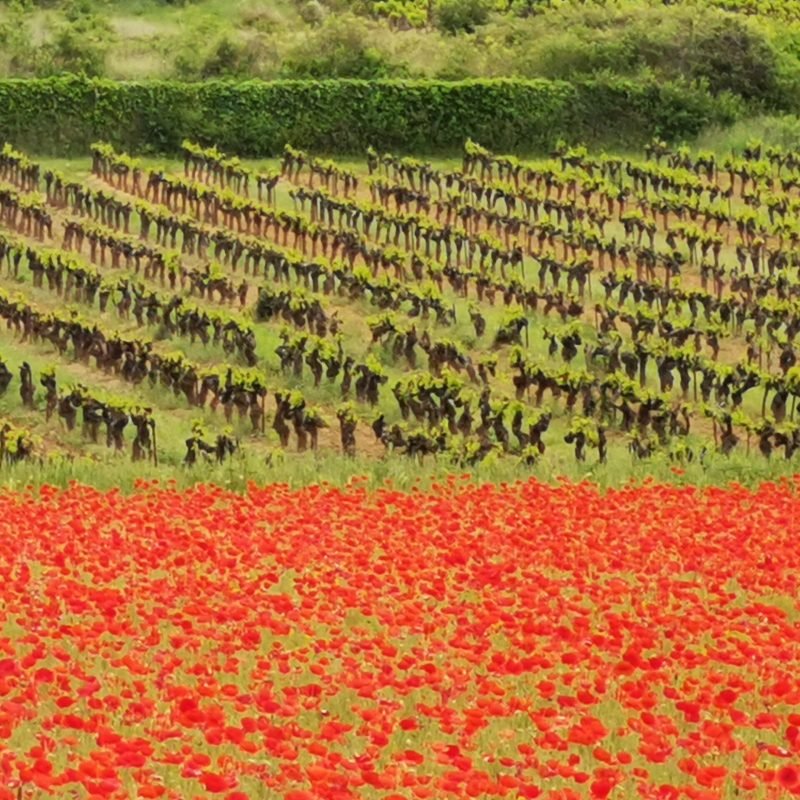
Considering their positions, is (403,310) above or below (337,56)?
below

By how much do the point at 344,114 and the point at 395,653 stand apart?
2103 inches

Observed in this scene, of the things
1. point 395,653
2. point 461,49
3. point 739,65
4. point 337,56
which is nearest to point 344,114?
point 337,56

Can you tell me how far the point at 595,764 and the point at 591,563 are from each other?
5497mm

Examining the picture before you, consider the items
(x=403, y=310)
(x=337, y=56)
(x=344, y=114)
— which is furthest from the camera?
(x=337, y=56)

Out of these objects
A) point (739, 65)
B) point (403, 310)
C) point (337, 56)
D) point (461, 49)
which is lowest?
point (403, 310)

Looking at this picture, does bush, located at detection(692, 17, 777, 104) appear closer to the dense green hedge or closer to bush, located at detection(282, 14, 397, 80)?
the dense green hedge

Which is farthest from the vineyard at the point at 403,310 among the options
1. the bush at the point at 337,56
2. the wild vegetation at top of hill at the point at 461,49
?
the wild vegetation at top of hill at the point at 461,49

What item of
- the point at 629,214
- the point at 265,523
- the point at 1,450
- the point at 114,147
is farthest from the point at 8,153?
the point at 265,523

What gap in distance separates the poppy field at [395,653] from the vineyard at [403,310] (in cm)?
750

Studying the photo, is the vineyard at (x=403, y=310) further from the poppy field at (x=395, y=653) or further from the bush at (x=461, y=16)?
the bush at (x=461, y=16)

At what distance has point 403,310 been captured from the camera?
136 ft

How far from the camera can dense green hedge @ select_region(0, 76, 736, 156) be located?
61.2m

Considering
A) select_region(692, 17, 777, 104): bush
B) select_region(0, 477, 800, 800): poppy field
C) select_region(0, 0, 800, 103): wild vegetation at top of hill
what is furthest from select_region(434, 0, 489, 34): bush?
select_region(0, 477, 800, 800): poppy field

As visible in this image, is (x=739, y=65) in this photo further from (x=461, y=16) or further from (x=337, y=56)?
(x=337, y=56)
